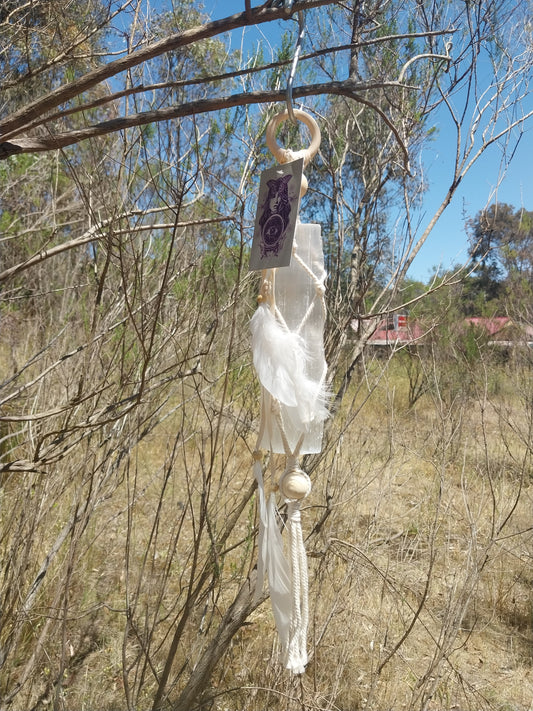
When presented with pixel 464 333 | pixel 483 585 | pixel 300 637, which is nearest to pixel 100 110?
pixel 300 637

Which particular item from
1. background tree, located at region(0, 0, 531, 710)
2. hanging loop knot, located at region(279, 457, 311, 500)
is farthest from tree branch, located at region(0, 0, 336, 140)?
hanging loop knot, located at region(279, 457, 311, 500)

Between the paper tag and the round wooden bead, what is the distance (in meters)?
0.26

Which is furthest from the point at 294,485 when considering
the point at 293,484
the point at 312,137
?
the point at 312,137

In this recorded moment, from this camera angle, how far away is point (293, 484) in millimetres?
681

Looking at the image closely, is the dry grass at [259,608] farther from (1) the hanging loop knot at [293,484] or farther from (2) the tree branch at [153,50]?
(2) the tree branch at [153,50]

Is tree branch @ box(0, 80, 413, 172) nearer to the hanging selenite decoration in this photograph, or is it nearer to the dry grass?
the hanging selenite decoration

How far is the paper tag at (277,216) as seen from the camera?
66 cm

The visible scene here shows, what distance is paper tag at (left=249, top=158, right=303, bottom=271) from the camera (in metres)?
0.66

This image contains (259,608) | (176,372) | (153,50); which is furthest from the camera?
(259,608)

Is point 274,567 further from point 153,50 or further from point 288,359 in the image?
point 153,50

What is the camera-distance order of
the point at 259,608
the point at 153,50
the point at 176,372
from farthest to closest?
the point at 259,608 → the point at 176,372 → the point at 153,50

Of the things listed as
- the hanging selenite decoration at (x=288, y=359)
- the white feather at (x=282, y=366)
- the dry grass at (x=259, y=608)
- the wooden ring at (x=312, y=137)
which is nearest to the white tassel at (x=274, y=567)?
the hanging selenite decoration at (x=288, y=359)

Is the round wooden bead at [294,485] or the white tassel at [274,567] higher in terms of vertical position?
the round wooden bead at [294,485]

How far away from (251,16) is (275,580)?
2.16ft
